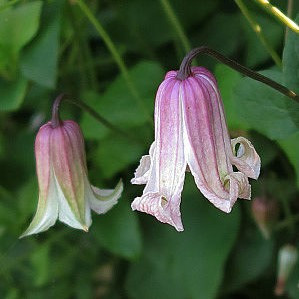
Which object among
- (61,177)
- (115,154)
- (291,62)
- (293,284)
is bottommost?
(293,284)

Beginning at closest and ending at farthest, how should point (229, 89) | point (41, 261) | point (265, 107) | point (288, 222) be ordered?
1. point (265, 107)
2. point (229, 89)
3. point (288, 222)
4. point (41, 261)

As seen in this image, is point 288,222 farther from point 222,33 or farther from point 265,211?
point 222,33

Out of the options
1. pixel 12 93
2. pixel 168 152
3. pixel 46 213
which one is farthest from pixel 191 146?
pixel 12 93

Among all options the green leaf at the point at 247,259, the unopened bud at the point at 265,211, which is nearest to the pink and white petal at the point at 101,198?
the unopened bud at the point at 265,211

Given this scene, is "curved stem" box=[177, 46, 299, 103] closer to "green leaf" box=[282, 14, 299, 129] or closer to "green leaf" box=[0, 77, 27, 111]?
"green leaf" box=[282, 14, 299, 129]

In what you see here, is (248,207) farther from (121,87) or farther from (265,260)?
(121,87)
